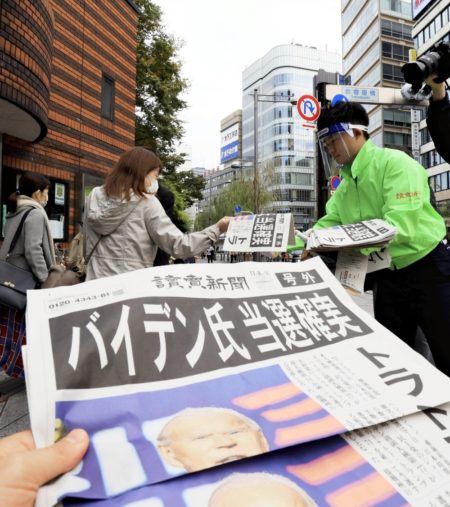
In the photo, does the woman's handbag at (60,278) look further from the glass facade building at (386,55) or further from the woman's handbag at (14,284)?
the glass facade building at (386,55)

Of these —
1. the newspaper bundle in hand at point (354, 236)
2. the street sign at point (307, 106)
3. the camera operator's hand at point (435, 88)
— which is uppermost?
the street sign at point (307, 106)

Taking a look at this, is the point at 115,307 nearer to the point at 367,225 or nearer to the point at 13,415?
the point at 367,225

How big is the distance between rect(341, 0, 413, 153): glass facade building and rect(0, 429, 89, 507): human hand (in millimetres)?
38617

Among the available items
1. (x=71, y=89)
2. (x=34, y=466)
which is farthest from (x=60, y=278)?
(x=71, y=89)

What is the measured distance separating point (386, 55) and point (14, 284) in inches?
1656

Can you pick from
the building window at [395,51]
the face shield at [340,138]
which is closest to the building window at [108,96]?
the face shield at [340,138]

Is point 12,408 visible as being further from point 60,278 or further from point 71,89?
point 71,89

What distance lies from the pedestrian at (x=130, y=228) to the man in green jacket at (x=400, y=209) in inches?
24.6

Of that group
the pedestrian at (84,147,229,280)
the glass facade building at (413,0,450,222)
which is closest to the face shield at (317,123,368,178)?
the pedestrian at (84,147,229,280)

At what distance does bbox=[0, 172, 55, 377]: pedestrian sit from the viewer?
2336 mm

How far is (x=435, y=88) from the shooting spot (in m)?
1.57

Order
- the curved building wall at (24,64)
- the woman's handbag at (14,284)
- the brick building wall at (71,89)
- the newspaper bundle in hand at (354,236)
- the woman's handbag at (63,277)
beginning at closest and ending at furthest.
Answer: the newspaper bundle in hand at (354,236)
the woman's handbag at (63,277)
the woman's handbag at (14,284)
the curved building wall at (24,64)
the brick building wall at (71,89)

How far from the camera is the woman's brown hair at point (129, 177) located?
1.89 metres

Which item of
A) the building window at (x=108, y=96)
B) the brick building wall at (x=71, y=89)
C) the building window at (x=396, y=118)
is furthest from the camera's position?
the building window at (x=396, y=118)
